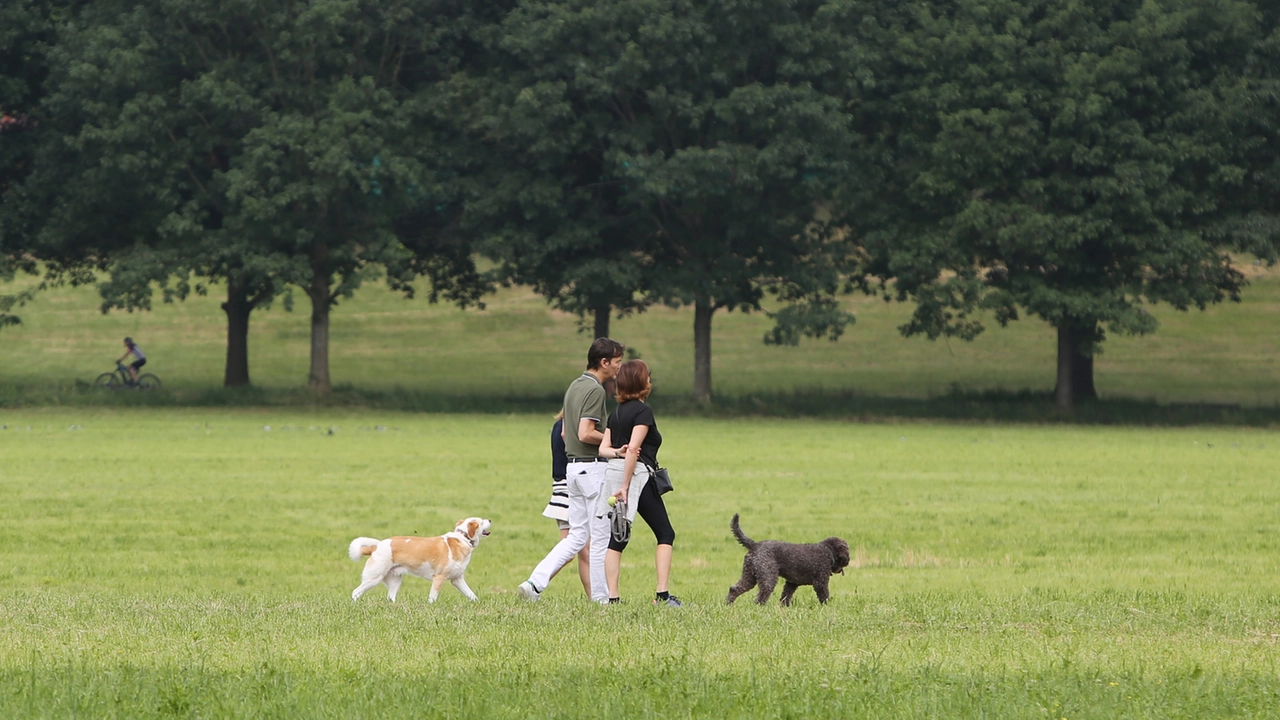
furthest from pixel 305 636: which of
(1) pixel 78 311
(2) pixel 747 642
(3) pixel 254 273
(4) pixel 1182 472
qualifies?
(1) pixel 78 311

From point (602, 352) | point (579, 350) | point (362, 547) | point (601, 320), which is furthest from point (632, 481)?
point (579, 350)

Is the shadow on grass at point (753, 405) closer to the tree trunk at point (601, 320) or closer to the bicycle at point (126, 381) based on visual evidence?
the bicycle at point (126, 381)

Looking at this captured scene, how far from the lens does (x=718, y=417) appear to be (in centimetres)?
4069

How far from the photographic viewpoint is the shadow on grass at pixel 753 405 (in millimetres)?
40625

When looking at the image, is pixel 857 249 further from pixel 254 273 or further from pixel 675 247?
pixel 254 273

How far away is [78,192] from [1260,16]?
31.3m

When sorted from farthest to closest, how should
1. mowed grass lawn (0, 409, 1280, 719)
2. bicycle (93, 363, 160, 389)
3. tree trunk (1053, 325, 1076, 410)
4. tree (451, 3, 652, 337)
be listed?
bicycle (93, 363, 160, 389)
tree trunk (1053, 325, 1076, 410)
tree (451, 3, 652, 337)
mowed grass lawn (0, 409, 1280, 719)

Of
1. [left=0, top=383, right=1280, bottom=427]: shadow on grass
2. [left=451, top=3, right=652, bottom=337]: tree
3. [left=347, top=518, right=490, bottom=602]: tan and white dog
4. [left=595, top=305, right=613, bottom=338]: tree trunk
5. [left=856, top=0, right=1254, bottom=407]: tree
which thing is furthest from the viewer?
[left=595, top=305, right=613, bottom=338]: tree trunk

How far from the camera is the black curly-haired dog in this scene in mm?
10789

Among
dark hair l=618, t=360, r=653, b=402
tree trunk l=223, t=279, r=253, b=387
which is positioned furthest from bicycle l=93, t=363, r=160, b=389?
dark hair l=618, t=360, r=653, b=402

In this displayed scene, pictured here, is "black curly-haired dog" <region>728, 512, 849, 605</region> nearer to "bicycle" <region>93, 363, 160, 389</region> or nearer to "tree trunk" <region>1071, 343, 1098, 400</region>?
"tree trunk" <region>1071, 343, 1098, 400</region>

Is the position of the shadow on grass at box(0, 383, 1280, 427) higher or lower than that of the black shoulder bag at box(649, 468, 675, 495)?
lower

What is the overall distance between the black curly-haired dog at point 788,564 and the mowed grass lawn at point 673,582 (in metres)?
0.26

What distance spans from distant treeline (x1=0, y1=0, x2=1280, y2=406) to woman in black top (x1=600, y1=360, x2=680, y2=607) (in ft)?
90.1
